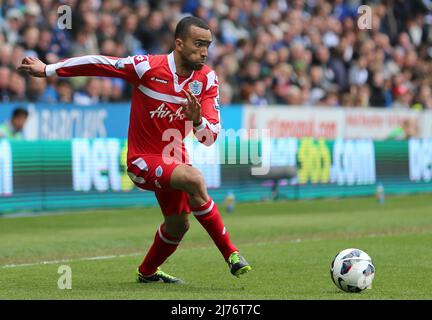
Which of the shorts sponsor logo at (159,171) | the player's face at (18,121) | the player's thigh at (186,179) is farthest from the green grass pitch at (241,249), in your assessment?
the player's face at (18,121)

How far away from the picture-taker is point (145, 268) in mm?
10250

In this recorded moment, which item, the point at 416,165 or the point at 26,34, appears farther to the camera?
the point at 416,165

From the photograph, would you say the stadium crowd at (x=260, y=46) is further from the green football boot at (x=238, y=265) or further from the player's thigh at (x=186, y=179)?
the green football boot at (x=238, y=265)

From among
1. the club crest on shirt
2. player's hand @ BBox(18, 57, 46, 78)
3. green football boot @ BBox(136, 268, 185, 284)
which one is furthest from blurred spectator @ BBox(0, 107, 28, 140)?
the club crest on shirt

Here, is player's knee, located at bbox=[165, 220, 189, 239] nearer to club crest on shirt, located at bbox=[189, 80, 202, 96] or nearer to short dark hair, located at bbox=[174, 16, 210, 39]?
club crest on shirt, located at bbox=[189, 80, 202, 96]

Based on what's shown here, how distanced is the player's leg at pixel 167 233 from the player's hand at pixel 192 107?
95cm

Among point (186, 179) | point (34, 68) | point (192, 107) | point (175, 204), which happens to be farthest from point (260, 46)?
point (192, 107)

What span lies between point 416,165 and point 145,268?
16.8 metres

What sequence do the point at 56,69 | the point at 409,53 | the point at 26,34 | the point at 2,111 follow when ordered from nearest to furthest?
the point at 56,69 < the point at 2,111 < the point at 26,34 < the point at 409,53

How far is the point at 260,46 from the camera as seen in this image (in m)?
25.8

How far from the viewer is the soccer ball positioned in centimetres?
917

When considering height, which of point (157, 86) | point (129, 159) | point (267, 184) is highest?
point (157, 86)
